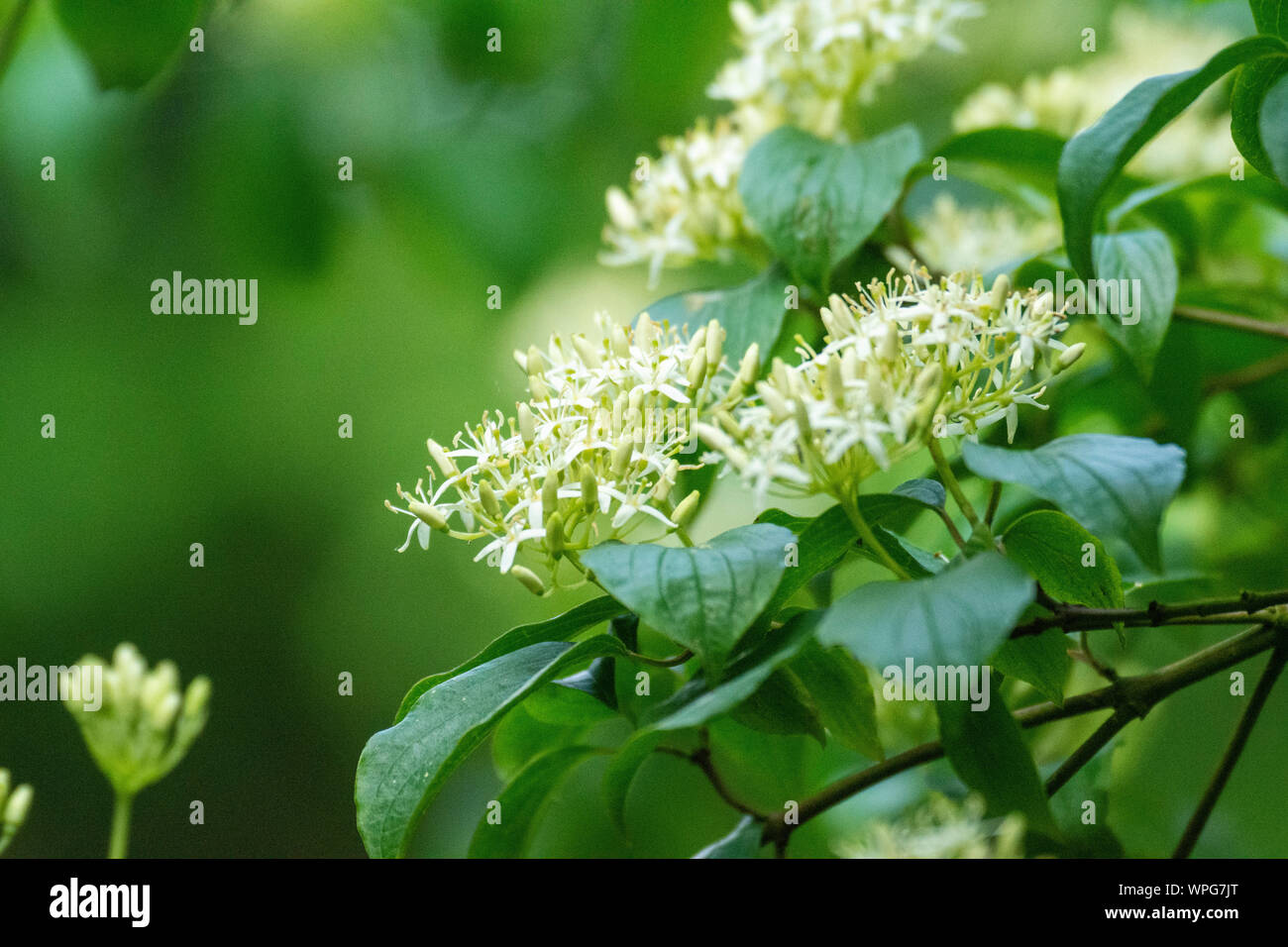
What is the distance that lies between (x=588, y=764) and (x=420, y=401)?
2.60ft

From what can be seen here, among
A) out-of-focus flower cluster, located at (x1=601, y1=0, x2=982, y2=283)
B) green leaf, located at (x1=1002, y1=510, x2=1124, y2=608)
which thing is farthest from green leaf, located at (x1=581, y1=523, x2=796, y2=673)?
out-of-focus flower cluster, located at (x1=601, y1=0, x2=982, y2=283)

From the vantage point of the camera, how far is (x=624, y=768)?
0.57 meters

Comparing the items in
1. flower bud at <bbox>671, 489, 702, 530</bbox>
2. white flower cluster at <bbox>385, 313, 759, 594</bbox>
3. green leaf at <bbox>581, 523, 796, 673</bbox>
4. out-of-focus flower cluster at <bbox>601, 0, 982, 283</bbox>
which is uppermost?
out-of-focus flower cluster at <bbox>601, 0, 982, 283</bbox>

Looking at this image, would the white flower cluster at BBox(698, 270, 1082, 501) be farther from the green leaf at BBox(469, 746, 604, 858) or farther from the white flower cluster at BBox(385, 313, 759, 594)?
the green leaf at BBox(469, 746, 604, 858)

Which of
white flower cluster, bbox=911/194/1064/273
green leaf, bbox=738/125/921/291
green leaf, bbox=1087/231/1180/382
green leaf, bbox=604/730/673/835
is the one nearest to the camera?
green leaf, bbox=604/730/673/835

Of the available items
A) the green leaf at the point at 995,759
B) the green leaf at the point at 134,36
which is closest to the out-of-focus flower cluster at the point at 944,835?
the green leaf at the point at 995,759

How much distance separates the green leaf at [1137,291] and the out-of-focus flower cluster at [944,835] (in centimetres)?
51

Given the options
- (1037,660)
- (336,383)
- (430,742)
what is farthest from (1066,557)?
(336,383)

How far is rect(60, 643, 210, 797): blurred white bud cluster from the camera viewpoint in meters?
0.81

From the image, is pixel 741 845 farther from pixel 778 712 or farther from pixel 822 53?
pixel 822 53

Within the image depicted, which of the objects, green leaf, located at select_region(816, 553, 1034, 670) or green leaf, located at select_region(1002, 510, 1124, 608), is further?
green leaf, located at select_region(1002, 510, 1124, 608)

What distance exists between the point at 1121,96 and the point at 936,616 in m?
0.77

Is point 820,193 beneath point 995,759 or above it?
above

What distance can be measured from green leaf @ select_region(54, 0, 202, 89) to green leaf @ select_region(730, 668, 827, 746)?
60 centimetres
